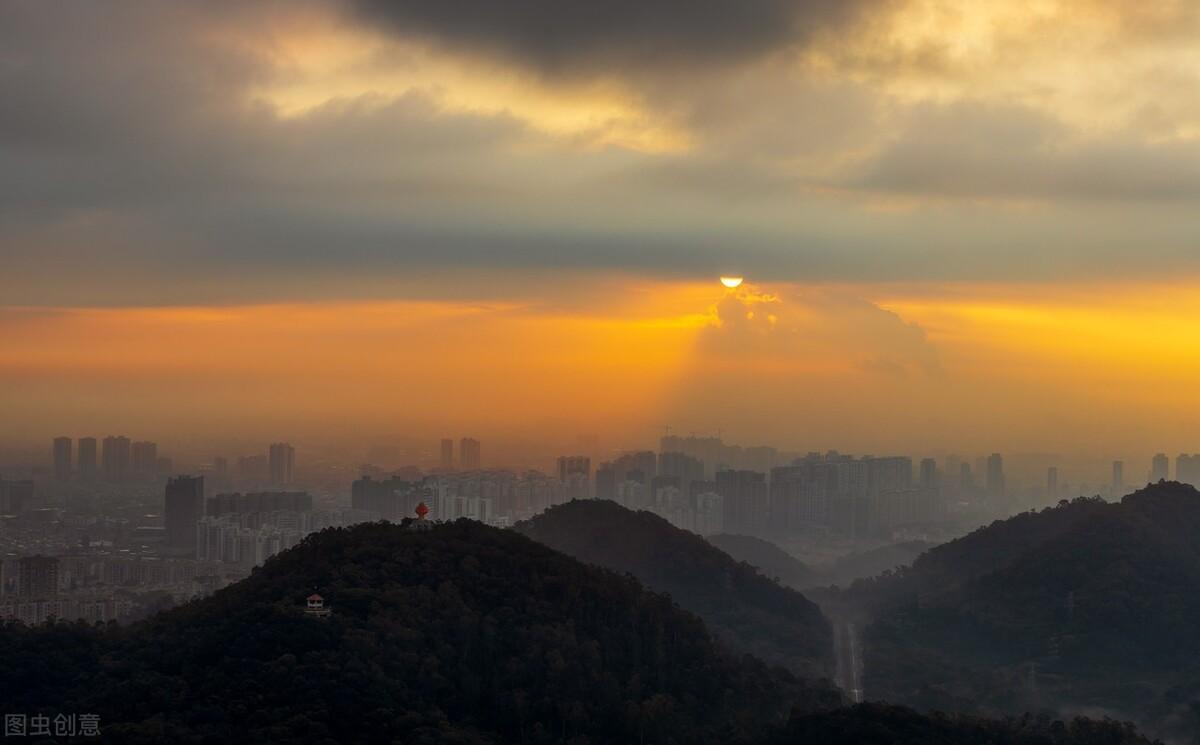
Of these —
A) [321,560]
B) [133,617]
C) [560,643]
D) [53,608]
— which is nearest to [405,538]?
[321,560]

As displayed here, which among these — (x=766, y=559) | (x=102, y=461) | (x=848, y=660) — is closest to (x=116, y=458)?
(x=102, y=461)

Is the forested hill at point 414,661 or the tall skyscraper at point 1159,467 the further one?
the tall skyscraper at point 1159,467

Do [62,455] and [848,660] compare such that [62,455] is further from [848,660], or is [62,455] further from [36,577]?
[848,660]

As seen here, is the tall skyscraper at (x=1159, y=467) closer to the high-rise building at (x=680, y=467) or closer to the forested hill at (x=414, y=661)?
the high-rise building at (x=680, y=467)

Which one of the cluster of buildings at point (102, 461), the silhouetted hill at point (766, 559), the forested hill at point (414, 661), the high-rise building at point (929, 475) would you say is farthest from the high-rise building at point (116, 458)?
the high-rise building at point (929, 475)

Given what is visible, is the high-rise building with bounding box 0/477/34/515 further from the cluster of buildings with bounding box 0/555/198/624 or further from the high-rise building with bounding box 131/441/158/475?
the cluster of buildings with bounding box 0/555/198/624

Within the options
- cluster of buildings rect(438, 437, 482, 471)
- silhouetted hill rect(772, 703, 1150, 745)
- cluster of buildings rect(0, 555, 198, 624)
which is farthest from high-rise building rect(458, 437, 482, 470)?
silhouetted hill rect(772, 703, 1150, 745)
